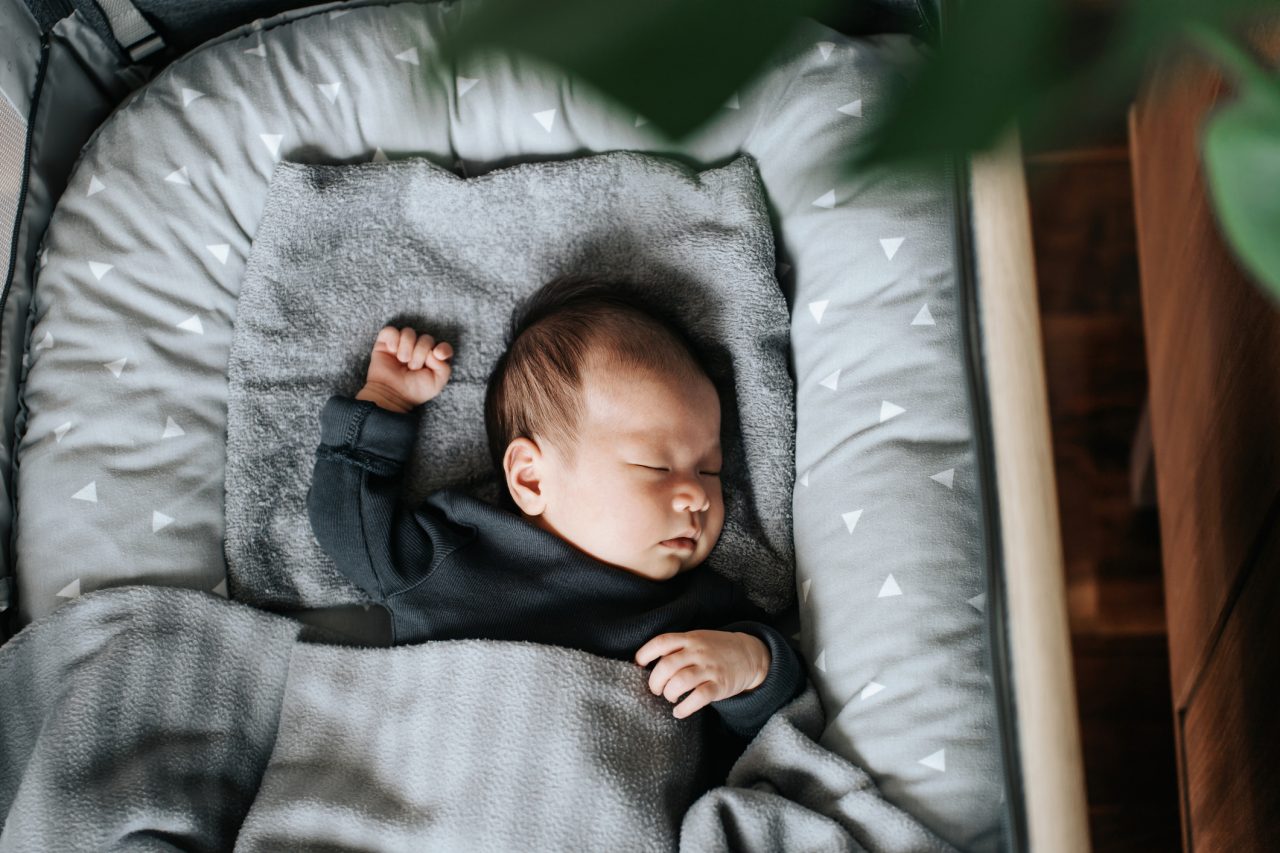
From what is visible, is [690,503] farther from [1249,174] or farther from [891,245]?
[1249,174]

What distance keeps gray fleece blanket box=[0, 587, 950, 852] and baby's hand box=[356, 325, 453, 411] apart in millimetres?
297

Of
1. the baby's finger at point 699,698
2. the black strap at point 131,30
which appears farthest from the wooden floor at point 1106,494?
the black strap at point 131,30

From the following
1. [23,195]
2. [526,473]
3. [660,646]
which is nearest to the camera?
[660,646]

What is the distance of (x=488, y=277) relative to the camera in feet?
4.29

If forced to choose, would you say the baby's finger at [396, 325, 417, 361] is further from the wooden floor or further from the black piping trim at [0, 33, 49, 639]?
the wooden floor

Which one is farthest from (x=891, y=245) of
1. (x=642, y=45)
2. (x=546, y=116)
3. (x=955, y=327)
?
(x=642, y=45)

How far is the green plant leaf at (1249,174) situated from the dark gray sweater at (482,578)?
0.90 m

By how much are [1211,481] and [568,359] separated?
63cm

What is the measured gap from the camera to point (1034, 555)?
0.50 metres

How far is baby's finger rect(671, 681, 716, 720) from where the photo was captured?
986 millimetres

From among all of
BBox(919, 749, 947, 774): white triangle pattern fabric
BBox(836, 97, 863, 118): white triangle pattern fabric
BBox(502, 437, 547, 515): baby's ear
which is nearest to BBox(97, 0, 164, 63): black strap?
BBox(502, 437, 547, 515): baby's ear

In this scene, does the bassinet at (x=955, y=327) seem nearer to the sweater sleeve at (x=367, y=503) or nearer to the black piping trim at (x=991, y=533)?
the black piping trim at (x=991, y=533)

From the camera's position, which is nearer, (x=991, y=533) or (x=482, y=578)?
(x=991, y=533)

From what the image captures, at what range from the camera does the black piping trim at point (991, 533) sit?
0.54 meters
